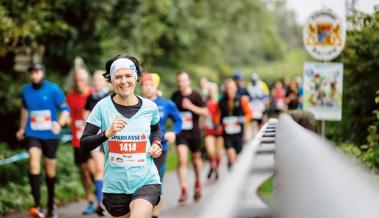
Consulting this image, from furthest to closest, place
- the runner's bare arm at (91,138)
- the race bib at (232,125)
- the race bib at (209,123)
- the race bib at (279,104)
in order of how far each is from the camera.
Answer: the race bib at (279,104)
the race bib at (209,123)
the race bib at (232,125)
the runner's bare arm at (91,138)

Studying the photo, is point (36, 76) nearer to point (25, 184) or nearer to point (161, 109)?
point (161, 109)

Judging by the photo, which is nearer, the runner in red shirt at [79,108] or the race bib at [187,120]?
the runner in red shirt at [79,108]

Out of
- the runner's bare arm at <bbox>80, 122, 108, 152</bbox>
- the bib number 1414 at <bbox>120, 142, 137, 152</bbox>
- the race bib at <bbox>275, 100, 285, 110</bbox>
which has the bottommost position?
the race bib at <bbox>275, 100, 285, 110</bbox>

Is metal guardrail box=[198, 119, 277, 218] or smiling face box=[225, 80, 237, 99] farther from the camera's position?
smiling face box=[225, 80, 237, 99]

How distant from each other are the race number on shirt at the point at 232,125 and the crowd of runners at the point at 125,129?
2 cm

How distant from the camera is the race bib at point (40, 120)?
35.2 feet

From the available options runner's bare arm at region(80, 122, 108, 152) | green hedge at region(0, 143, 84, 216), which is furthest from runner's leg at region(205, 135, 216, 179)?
runner's bare arm at region(80, 122, 108, 152)

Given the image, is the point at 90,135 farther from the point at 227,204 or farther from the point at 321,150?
the point at 227,204

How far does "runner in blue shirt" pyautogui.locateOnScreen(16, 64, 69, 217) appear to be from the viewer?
10.6 metres

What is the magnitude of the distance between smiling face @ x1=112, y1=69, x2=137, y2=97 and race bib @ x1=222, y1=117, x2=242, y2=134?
382 inches

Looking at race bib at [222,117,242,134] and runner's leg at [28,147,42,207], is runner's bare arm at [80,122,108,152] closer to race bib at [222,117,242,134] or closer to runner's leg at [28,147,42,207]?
runner's leg at [28,147,42,207]

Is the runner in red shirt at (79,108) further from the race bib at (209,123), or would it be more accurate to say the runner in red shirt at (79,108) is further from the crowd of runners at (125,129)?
the race bib at (209,123)

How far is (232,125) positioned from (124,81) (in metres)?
9.78

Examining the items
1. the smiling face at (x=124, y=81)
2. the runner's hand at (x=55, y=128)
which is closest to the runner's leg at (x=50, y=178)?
the runner's hand at (x=55, y=128)
